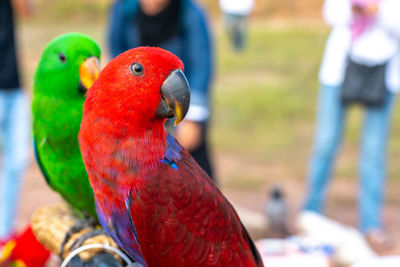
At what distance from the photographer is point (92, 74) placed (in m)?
1.07

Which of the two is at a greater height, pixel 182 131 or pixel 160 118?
pixel 160 118

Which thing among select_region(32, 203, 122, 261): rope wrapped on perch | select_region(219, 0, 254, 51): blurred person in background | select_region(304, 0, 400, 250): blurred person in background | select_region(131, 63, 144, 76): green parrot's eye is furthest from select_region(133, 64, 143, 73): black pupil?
select_region(219, 0, 254, 51): blurred person in background

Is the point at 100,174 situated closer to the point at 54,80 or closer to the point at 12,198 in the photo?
the point at 54,80

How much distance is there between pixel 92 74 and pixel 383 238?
2.86 meters

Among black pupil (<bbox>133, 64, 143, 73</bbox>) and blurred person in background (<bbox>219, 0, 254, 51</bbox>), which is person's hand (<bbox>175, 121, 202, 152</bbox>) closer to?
black pupil (<bbox>133, 64, 143, 73</bbox>)

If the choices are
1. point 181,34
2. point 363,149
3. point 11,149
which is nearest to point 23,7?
point 11,149

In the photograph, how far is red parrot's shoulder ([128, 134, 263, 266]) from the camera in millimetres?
927

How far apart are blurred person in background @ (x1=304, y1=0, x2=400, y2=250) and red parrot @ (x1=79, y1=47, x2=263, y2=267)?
2237mm

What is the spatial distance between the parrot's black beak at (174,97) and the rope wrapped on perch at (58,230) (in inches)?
14.3

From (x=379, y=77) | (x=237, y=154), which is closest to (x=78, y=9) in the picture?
(x=237, y=154)

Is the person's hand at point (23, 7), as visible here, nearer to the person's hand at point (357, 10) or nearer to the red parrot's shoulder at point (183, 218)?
the person's hand at point (357, 10)

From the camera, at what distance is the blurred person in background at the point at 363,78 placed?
2.89m

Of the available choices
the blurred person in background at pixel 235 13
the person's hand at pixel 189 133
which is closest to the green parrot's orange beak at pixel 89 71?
the person's hand at pixel 189 133

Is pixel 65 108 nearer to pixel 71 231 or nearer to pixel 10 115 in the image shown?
pixel 71 231
